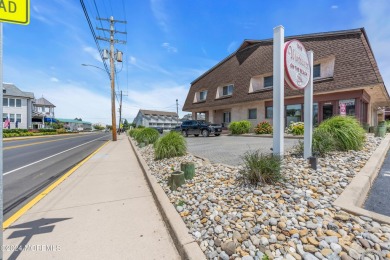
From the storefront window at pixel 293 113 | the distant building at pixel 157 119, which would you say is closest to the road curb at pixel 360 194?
the storefront window at pixel 293 113

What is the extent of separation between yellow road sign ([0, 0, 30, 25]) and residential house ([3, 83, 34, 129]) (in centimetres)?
5009

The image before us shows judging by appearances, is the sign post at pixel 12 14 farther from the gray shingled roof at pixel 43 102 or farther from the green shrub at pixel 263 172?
the gray shingled roof at pixel 43 102

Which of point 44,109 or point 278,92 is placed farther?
point 44,109

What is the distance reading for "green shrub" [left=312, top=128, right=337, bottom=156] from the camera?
533cm

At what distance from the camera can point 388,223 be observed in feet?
8.02

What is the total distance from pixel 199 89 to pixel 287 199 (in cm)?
2572

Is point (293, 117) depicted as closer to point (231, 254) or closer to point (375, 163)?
point (375, 163)

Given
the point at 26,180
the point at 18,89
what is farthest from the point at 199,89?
the point at 18,89

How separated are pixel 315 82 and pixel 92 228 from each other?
1698 centimetres

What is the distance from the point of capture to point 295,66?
16.3ft

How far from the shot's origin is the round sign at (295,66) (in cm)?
467

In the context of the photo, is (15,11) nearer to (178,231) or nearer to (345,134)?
(178,231)

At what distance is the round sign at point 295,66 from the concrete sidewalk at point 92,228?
14.0 ft

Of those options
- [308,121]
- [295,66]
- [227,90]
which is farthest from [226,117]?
[295,66]
